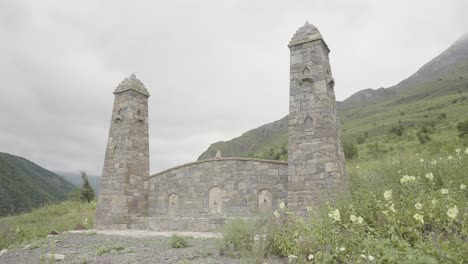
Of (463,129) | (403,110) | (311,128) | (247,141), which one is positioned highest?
(247,141)

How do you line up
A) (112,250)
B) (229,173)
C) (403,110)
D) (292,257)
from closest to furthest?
1. (292,257)
2. (112,250)
3. (229,173)
4. (403,110)

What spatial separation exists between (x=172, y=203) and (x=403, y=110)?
203ft

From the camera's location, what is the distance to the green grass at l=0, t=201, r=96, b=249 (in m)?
10.1

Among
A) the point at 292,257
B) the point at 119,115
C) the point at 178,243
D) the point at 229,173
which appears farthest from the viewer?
the point at 119,115

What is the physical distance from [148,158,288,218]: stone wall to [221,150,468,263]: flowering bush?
4.45 meters

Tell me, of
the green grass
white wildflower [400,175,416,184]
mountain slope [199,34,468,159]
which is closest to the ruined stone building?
the green grass

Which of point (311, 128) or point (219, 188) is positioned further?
point (219, 188)

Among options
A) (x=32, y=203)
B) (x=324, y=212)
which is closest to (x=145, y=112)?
(x=324, y=212)

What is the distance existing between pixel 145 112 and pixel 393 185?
1034cm

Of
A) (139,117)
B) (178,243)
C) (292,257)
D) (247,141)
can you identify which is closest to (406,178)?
(292,257)

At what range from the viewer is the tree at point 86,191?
25.9 m

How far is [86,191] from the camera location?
26312 millimetres

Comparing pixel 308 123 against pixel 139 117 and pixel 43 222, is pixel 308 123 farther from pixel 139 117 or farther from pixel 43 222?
pixel 43 222

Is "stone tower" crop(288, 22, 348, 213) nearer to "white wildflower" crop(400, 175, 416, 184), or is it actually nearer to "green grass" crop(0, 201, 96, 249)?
"white wildflower" crop(400, 175, 416, 184)
